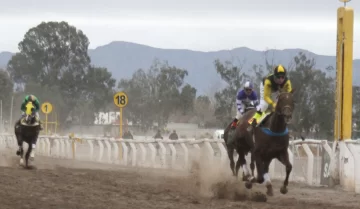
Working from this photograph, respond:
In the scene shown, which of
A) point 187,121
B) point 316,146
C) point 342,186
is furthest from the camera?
point 187,121

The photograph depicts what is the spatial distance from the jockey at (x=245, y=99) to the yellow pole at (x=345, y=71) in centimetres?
269

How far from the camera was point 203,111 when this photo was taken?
89.4 meters

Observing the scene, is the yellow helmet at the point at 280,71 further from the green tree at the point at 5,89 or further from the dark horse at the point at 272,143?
the green tree at the point at 5,89

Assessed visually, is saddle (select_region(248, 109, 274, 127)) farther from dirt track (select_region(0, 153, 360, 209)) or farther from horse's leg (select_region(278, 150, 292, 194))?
dirt track (select_region(0, 153, 360, 209))

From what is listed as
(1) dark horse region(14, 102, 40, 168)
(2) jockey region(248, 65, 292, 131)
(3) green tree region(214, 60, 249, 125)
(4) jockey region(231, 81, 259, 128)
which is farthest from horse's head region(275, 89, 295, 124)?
(3) green tree region(214, 60, 249, 125)

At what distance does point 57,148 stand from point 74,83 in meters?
43.8

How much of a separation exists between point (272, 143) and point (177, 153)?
13.9m

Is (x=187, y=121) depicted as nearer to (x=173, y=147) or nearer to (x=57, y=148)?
(x=57, y=148)

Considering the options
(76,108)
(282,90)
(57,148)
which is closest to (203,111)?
(76,108)

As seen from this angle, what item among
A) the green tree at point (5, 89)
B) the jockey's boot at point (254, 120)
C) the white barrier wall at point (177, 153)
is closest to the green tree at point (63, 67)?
the green tree at point (5, 89)

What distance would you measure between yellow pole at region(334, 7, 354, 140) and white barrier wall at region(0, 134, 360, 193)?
622 mm

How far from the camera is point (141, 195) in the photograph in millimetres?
14250

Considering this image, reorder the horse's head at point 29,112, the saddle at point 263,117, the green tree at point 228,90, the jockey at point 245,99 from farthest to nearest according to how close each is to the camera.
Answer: the green tree at point 228,90
the horse's head at point 29,112
the jockey at point 245,99
the saddle at point 263,117

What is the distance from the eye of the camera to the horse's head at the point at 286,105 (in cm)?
1357
